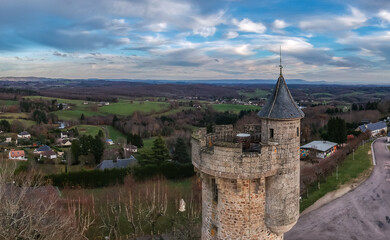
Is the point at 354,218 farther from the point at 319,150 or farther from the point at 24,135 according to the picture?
the point at 24,135

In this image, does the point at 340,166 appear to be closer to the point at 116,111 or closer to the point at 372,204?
the point at 372,204

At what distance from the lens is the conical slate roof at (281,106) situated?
376 inches

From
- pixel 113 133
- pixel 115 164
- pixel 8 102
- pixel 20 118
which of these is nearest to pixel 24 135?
pixel 20 118

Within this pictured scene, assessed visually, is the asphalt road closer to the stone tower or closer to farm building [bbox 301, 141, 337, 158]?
farm building [bbox 301, 141, 337, 158]

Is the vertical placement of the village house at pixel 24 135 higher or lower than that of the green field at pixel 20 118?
lower

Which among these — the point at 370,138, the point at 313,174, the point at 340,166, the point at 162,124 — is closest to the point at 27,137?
the point at 162,124

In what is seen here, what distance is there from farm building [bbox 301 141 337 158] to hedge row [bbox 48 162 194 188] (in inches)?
839

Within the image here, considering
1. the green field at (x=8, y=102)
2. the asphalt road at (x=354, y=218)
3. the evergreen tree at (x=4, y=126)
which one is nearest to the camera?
the asphalt road at (x=354, y=218)

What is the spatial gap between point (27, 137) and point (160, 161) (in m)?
33.3

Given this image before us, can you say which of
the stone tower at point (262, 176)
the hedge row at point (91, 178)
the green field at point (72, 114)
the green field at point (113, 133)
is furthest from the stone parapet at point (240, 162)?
the green field at point (72, 114)

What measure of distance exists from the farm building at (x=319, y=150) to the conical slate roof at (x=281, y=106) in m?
41.5

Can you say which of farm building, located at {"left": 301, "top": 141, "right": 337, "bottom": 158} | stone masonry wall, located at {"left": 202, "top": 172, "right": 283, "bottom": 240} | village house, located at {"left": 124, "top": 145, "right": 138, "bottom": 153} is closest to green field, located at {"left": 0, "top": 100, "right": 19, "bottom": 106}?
village house, located at {"left": 124, "top": 145, "right": 138, "bottom": 153}

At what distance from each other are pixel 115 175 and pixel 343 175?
30029 mm

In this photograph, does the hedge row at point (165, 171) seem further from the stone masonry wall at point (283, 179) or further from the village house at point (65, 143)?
the stone masonry wall at point (283, 179)
